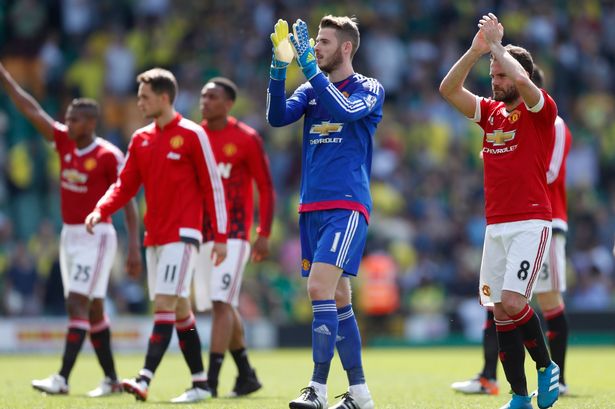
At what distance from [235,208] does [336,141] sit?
297cm

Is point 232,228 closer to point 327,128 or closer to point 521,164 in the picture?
point 327,128

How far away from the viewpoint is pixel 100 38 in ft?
80.9

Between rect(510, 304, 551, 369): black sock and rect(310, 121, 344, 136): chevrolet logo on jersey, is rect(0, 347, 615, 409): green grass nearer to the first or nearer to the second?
rect(510, 304, 551, 369): black sock

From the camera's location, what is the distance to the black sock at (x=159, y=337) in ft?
33.0

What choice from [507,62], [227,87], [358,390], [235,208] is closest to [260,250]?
[235,208]

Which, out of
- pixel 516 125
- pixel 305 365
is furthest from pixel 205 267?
pixel 305 365

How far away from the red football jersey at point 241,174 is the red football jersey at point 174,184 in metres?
1.09

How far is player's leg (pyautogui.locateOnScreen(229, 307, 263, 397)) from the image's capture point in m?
11.2

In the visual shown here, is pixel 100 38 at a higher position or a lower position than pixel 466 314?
higher

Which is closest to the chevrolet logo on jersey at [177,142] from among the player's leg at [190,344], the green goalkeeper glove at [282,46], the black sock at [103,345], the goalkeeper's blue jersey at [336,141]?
the player's leg at [190,344]

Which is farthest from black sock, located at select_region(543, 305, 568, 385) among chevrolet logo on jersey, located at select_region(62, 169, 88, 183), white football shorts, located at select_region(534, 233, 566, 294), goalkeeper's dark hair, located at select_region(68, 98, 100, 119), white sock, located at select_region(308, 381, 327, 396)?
goalkeeper's dark hair, located at select_region(68, 98, 100, 119)

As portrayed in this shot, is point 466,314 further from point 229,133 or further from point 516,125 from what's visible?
point 516,125

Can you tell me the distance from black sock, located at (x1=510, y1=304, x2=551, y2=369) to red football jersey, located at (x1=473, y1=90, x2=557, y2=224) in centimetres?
69

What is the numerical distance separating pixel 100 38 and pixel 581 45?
10.4 meters
